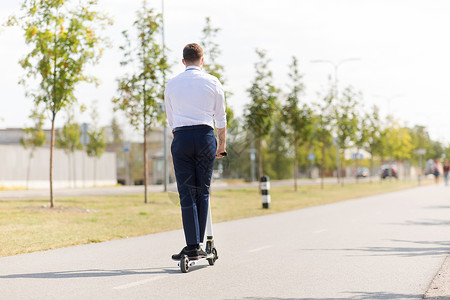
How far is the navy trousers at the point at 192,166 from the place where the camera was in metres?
6.11

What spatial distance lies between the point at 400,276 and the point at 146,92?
14.3 m

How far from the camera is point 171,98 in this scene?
6234mm

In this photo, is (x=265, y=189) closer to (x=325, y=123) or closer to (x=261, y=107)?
(x=261, y=107)

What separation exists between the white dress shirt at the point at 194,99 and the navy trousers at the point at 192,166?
0.30 feet

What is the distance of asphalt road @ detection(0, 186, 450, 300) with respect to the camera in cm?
516

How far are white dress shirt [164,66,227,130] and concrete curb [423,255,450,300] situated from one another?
2440 millimetres

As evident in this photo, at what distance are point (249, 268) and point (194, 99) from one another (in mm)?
1798

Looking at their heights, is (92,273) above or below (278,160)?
below

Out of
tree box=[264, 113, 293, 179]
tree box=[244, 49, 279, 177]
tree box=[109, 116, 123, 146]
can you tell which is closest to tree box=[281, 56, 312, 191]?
tree box=[244, 49, 279, 177]

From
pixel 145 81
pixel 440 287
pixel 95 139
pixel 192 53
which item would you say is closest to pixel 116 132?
pixel 95 139

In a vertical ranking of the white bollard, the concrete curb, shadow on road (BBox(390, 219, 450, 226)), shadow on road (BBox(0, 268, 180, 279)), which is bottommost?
the concrete curb

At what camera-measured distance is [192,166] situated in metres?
6.19

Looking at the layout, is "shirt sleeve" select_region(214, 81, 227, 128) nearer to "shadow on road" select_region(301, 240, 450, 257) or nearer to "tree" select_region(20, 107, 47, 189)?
"shadow on road" select_region(301, 240, 450, 257)

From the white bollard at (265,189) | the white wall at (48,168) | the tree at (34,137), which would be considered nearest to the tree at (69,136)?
the white wall at (48,168)
